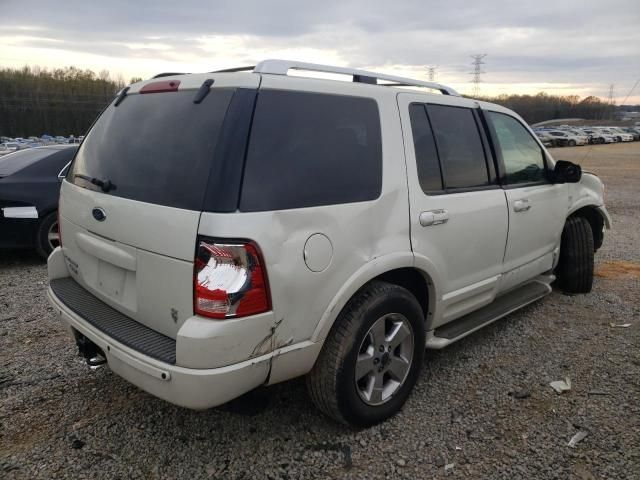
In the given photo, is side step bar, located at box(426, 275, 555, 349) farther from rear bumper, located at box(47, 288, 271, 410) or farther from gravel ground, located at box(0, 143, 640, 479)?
rear bumper, located at box(47, 288, 271, 410)

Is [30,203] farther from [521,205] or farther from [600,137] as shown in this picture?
[600,137]

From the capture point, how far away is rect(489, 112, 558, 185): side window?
3.75 m

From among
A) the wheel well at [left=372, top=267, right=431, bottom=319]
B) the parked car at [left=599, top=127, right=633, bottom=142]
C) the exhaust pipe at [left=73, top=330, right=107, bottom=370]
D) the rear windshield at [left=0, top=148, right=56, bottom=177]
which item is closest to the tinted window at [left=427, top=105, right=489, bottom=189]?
the wheel well at [left=372, top=267, right=431, bottom=319]

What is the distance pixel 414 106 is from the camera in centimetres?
303

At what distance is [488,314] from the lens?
365cm

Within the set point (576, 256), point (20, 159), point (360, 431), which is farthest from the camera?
point (20, 159)

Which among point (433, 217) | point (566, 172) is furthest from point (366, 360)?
→ point (566, 172)

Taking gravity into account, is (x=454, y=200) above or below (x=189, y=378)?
above

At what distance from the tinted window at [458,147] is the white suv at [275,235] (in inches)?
0.6

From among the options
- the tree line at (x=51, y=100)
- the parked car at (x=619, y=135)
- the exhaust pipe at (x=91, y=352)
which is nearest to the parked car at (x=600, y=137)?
the parked car at (x=619, y=135)

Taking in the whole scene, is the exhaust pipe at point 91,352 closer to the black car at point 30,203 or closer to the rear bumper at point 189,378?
the rear bumper at point 189,378

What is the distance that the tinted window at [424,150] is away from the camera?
9.70 feet

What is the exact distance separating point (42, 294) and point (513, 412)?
4509 millimetres

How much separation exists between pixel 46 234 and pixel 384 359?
4943 mm
